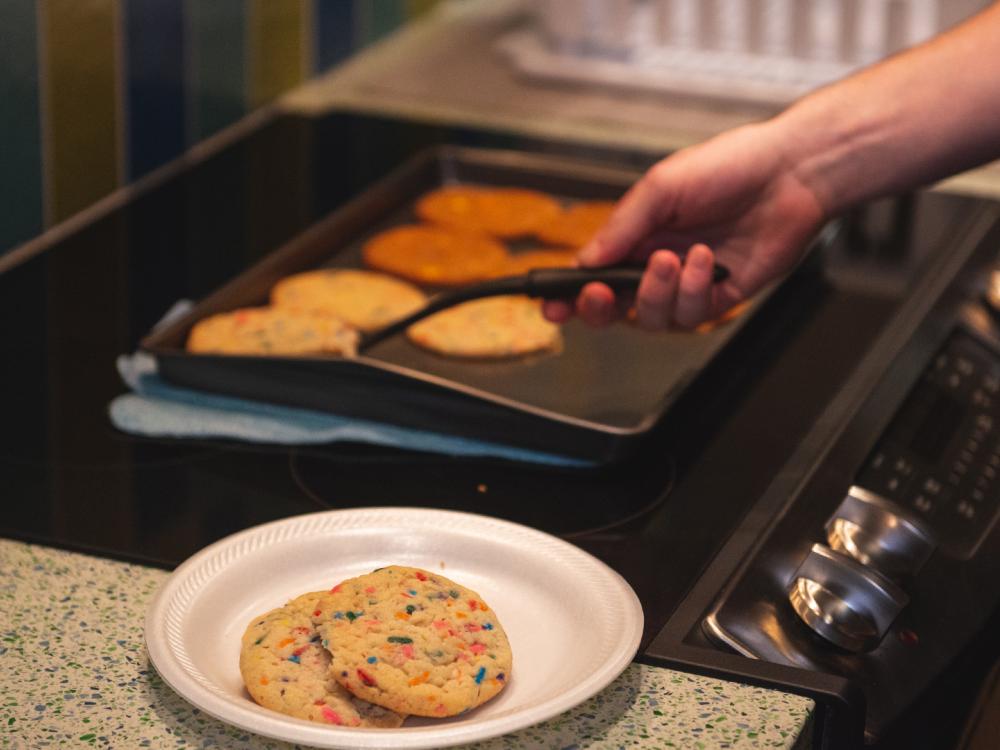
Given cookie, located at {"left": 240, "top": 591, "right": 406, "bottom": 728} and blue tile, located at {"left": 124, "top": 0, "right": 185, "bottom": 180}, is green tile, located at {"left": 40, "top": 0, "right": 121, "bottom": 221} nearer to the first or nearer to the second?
blue tile, located at {"left": 124, "top": 0, "right": 185, "bottom": 180}

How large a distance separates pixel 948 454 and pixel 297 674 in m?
0.55

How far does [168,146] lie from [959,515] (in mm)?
944

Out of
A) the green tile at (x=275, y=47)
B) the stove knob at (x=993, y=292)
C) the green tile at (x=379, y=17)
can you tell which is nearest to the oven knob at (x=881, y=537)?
the stove knob at (x=993, y=292)

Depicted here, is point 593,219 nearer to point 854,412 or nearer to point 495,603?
point 854,412

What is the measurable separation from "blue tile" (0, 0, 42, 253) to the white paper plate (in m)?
0.60

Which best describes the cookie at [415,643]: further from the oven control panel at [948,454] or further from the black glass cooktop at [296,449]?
the oven control panel at [948,454]

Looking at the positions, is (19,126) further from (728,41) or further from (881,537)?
(728,41)

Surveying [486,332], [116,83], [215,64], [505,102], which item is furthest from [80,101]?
[505,102]

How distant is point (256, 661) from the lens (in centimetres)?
70

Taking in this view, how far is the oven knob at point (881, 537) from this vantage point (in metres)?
0.85

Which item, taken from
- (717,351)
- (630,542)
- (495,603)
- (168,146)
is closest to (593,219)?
(717,351)

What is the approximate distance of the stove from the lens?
0.80 metres

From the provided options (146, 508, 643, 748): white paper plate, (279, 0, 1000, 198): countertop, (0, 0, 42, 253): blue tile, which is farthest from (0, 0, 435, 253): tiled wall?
(146, 508, 643, 748): white paper plate

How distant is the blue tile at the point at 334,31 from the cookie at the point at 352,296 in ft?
2.12
